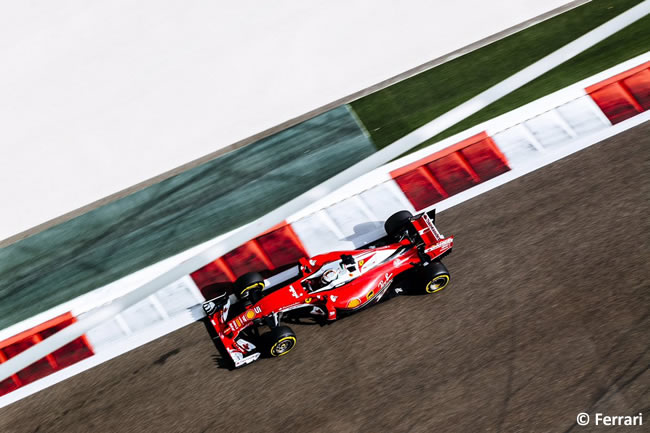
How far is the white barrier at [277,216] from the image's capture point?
4.44m

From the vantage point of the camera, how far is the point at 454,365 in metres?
9.96

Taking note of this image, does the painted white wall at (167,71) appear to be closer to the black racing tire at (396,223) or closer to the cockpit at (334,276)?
the black racing tire at (396,223)

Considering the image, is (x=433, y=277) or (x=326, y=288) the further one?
(x=433, y=277)

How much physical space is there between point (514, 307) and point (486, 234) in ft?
4.60

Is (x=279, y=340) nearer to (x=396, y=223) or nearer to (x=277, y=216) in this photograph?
(x=396, y=223)

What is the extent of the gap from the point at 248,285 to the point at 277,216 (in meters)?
4.47

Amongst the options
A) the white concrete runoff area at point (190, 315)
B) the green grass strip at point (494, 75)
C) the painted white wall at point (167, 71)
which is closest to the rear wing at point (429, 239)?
the white concrete runoff area at point (190, 315)

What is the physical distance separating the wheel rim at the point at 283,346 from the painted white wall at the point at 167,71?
4.53m

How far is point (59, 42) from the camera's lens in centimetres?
1425

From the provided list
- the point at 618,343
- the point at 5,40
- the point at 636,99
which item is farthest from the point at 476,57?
the point at 5,40

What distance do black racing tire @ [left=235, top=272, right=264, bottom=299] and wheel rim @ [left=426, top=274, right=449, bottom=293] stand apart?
2.72m

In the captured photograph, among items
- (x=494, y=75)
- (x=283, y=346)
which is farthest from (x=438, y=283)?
(x=494, y=75)

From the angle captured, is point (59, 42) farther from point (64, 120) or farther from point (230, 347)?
point (230, 347)

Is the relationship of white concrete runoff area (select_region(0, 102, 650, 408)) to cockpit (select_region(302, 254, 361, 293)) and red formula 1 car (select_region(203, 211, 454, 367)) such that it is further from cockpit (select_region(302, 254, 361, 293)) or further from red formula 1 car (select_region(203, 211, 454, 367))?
cockpit (select_region(302, 254, 361, 293))
